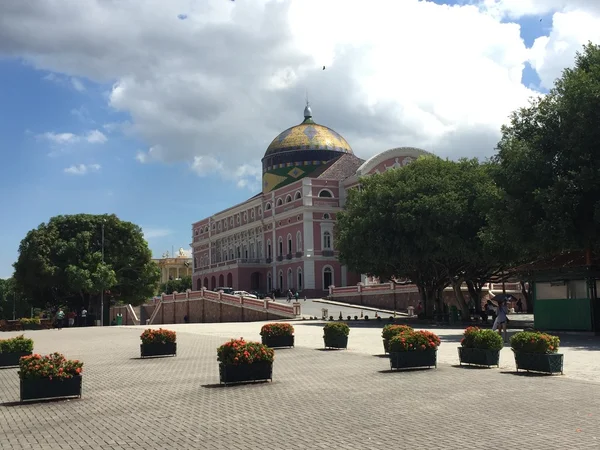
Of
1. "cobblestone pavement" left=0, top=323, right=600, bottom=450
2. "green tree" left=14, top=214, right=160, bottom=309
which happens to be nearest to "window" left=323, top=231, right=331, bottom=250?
"green tree" left=14, top=214, right=160, bottom=309

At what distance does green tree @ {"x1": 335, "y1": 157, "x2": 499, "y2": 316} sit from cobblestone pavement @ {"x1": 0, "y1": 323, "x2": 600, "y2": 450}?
21352 millimetres

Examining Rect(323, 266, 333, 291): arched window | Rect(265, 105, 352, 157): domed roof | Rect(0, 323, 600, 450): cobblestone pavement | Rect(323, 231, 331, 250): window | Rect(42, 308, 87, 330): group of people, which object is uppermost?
Rect(265, 105, 352, 157): domed roof

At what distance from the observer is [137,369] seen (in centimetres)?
1688

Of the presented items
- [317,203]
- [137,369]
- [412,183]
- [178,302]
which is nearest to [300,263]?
[317,203]

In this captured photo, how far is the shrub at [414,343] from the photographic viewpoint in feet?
47.2

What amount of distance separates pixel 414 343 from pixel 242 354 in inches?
150

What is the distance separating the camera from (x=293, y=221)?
74.2 m

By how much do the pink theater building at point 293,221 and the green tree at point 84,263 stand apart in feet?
59.3

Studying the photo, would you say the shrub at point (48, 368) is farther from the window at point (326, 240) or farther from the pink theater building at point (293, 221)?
the window at point (326, 240)

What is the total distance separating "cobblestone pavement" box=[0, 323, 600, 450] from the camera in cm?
815

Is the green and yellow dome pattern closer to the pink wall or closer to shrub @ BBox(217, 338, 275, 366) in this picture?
the pink wall

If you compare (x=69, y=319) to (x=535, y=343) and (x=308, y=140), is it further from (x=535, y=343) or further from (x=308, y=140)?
(x=535, y=343)

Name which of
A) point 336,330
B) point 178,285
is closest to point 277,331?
point 336,330

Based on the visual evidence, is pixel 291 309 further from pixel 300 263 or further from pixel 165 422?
pixel 165 422
